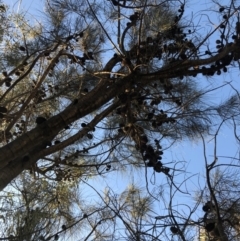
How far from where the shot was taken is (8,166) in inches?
88.6

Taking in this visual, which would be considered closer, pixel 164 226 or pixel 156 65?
pixel 164 226

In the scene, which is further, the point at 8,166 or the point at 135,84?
the point at 135,84

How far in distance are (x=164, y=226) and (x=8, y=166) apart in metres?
0.77

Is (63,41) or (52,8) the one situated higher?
(52,8)

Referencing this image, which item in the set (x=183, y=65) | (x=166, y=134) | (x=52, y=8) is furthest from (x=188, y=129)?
(x=52, y=8)

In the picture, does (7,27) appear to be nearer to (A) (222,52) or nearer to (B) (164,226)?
(A) (222,52)

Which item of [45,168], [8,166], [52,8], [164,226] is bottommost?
[164,226]

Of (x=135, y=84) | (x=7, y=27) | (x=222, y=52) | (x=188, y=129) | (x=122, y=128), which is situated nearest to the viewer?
(x=222, y=52)

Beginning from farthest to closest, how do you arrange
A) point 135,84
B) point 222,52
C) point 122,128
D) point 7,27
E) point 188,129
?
point 7,27 < point 188,129 < point 122,128 < point 135,84 < point 222,52

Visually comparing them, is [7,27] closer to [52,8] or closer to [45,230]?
[52,8]

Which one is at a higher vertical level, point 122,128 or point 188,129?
point 188,129

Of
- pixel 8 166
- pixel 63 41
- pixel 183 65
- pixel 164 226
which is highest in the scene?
pixel 63 41

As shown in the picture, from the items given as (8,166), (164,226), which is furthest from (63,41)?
(164,226)

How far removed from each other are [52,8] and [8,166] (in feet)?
3.99
